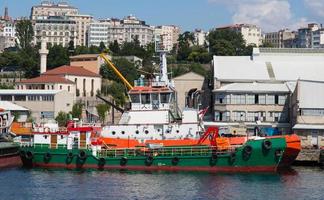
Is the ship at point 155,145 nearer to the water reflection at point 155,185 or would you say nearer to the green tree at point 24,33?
the water reflection at point 155,185

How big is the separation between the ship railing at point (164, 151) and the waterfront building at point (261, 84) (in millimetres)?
15820

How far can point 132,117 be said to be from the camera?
157ft

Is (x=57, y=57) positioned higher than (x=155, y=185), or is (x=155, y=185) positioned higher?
(x=57, y=57)

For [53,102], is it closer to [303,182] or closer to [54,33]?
[303,182]

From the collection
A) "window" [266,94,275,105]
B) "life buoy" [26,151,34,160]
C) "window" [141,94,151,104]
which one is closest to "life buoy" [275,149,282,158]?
"window" [141,94,151,104]

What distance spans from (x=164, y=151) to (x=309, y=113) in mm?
15873

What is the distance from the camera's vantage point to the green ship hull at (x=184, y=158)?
44219 mm

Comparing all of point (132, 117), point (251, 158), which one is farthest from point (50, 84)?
point (251, 158)

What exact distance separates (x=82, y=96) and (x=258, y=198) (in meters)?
50.7

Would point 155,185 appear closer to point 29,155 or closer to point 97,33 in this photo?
point 29,155

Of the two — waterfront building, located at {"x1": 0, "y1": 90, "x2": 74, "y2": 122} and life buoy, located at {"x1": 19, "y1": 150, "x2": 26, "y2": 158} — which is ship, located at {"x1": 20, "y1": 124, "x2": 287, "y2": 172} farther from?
waterfront building, located at {"x1": 0, "y1": 90, "x2": 74, "y2": 122}

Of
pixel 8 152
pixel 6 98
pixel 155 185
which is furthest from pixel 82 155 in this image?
pixel 6 98

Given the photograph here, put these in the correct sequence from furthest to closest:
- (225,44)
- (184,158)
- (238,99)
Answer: (225,44), (238,99), (184,158)

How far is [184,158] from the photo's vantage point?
44.8m
